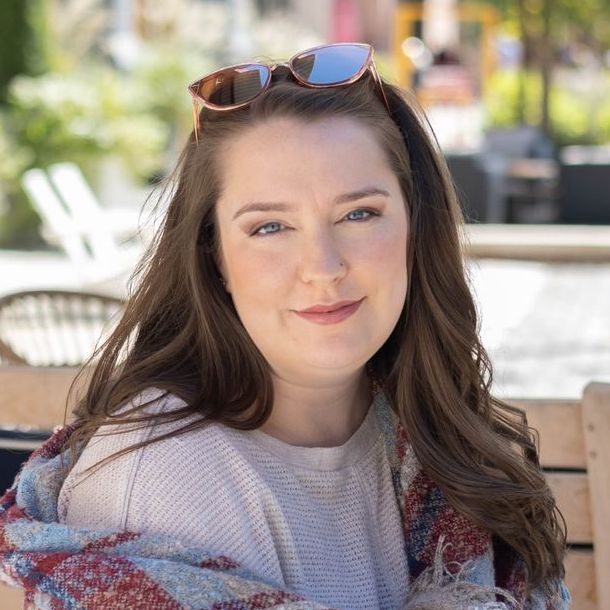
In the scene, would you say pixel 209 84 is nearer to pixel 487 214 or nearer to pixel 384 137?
pixel 384 137

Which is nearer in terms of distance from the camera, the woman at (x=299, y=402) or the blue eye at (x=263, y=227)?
the woman at (x=299, y=402)

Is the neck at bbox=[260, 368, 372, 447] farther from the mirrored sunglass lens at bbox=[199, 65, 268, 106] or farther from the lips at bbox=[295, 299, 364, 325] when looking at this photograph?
the mirrored sunglass lens at bbox=[199, 65, 268, 106]

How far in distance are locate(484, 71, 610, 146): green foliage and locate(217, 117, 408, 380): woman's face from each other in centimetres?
2039

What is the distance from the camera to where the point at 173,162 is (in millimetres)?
5453

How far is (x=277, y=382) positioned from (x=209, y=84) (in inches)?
17.4

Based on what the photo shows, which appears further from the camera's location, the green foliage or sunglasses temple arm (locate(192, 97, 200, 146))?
the green foliage

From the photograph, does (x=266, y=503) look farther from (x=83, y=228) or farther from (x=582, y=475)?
(x=83, y=228)

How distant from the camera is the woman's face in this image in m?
1.66

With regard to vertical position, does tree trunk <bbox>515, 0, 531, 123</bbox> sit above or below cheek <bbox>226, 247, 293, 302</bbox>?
below

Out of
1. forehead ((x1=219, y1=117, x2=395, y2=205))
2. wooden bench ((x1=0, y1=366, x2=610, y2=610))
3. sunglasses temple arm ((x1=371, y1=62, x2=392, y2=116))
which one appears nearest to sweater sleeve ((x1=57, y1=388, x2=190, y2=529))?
forehead ((x1=219, y1=117, x2=395, y2=205))

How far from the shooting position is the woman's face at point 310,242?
5.46 feet

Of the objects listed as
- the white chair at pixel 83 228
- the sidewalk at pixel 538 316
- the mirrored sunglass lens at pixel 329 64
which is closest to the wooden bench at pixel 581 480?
the mirrored sunglass lens at pixel 329 64

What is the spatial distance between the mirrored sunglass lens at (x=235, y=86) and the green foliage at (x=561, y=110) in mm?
20333

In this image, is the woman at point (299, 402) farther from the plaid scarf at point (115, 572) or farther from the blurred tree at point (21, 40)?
the blurred tree at point (21, 40)
